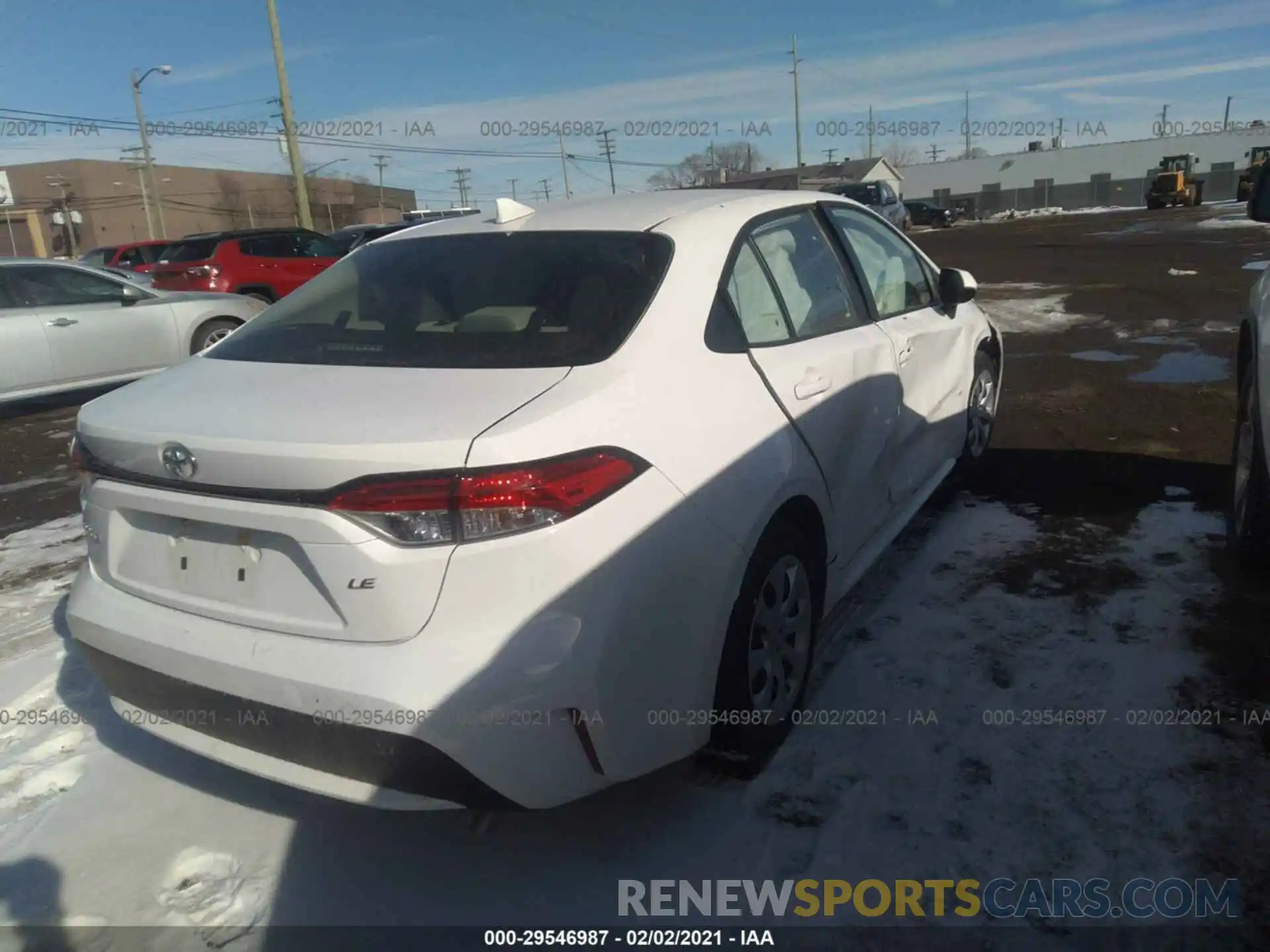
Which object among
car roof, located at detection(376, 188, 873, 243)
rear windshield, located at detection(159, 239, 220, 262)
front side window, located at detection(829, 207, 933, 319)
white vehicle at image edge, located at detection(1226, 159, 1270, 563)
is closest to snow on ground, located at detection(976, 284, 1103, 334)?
front side window, located at detection(829, 207, 933, 319)

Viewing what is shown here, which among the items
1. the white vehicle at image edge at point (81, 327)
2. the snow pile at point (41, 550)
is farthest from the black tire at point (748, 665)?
the white vehicle at image edge at point (81, 327)

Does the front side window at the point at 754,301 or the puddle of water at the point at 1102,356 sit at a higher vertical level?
the front side window at the point at 754,301

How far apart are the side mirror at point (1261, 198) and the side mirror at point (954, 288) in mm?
1100

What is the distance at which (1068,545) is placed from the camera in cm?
413

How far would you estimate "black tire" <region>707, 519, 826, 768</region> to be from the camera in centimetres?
246

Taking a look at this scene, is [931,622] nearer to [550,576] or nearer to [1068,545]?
[1068,545]

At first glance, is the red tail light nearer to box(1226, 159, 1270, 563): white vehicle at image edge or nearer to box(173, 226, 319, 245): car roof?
box(1226, 159, 1270, 563): white vehicle at image edge

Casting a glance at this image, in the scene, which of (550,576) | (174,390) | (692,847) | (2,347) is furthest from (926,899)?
(2,347)

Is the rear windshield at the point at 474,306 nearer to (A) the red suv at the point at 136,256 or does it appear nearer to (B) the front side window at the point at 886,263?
(B) the front side window at the point at 886,263

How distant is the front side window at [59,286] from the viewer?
8.42 metres

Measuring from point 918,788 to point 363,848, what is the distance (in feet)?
5.10

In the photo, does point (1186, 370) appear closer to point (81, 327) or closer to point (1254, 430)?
point (1254, 430)

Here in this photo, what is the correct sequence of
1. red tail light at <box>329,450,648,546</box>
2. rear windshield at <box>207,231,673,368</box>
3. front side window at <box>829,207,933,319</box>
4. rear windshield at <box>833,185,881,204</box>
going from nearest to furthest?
1. red tail light at <box>329,450,648,546</box>
2. rear windshield at <box>207,231,673,368</box>
3. front side window at <box>829,207,933,319</box>
4. rear windshield at <box>833,185,881,204</box>

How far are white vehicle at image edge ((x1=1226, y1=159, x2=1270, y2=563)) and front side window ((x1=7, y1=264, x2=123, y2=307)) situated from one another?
9.05 metres
